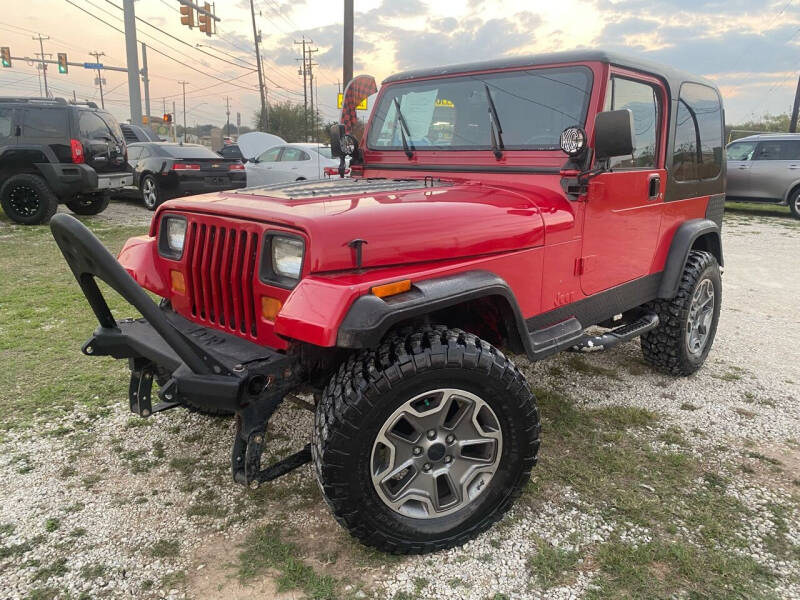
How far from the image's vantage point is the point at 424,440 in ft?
8.19

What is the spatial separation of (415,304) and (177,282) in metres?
1.34

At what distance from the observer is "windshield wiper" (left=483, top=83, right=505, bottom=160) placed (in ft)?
11.2

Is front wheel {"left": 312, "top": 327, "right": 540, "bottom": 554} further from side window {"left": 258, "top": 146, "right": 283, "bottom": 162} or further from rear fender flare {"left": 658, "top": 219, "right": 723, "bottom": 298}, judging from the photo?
side window {"left": 258, "top": 146, "right": 283, "bottom": 162}

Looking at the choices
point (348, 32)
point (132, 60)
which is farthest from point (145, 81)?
point (348, 32)

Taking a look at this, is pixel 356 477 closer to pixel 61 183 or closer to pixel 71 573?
pixel 71 573

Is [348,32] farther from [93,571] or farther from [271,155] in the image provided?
[93,571]

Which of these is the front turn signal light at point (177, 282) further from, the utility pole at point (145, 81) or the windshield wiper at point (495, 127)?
the utility pole at point (145, 81)

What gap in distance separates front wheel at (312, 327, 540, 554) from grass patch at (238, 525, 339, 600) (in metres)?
0.23

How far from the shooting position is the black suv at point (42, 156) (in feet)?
32.5

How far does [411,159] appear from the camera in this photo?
152 inches

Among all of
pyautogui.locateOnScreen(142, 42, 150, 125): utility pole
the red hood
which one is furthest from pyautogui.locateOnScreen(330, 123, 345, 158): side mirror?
pyautogui.locateOnScreen(142, 42, 150, 125): utility pole

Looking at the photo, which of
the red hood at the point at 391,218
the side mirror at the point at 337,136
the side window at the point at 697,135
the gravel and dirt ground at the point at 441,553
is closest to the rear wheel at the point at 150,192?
the gravel and dirt ground at the point at 441,553

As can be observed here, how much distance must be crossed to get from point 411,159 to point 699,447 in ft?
8.09

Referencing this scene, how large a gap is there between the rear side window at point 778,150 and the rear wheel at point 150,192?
44.6 ft
